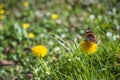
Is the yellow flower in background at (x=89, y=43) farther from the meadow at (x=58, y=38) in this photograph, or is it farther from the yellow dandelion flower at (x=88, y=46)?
the meadow at (x=58, y=38)

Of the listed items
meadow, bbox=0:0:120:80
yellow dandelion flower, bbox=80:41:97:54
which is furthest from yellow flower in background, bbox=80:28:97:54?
meadow, bbox=0:0:120:80

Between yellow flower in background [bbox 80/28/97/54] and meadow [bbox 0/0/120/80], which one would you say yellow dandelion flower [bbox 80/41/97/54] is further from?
meadow [bbox 0/0/120/80]

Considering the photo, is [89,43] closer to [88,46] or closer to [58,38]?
[88,46]

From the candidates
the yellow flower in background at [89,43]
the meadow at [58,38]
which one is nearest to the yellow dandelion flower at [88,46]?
the yellow flower in background at [89,43]

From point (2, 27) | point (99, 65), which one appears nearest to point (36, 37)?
point (2, 27)

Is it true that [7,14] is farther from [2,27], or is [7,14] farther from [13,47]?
[13,47]

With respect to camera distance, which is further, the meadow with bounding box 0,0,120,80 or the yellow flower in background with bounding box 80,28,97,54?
the meadow with bounding box 0,0,120,80

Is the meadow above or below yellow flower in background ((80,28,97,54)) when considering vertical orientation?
above
